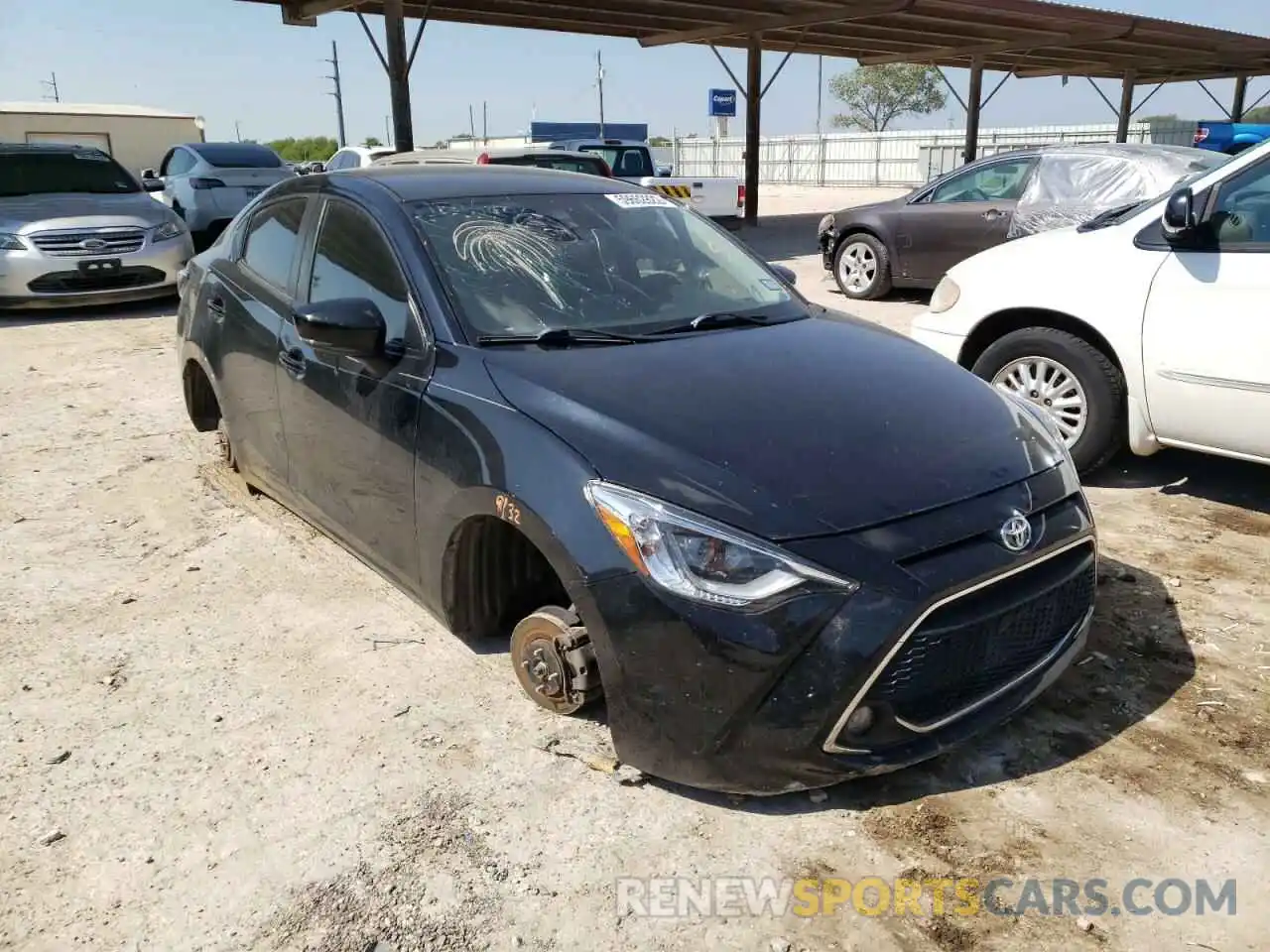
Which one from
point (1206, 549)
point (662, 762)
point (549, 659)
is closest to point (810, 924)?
point (662, 762)

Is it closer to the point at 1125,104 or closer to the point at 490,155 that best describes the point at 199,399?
the point at 490,155

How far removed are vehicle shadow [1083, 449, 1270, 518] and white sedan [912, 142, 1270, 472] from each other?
0.28 meters

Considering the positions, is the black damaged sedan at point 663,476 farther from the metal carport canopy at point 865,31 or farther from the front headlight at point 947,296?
the metal carport canopy at point 865,31

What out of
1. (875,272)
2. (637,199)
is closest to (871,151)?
(875,272)

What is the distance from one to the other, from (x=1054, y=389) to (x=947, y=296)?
2.59 ft

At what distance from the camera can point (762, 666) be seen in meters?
2.26

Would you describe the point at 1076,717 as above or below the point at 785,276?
below

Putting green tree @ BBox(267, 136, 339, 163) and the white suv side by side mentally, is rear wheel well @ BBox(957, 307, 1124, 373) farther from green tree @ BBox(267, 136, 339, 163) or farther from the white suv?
green tree @ BBox(267, 136, 339, 163)

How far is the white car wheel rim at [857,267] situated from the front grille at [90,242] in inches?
291

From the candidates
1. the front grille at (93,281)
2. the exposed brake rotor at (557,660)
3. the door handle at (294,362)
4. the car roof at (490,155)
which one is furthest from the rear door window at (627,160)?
the exposed brake rotor at (557,660)

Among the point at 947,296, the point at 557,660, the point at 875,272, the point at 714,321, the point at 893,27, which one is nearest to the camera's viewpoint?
the point at 557,660

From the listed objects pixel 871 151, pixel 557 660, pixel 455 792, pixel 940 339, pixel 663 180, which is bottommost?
pixel 455 792

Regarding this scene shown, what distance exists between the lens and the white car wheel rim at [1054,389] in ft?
15.7

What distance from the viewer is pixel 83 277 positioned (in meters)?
9.59
